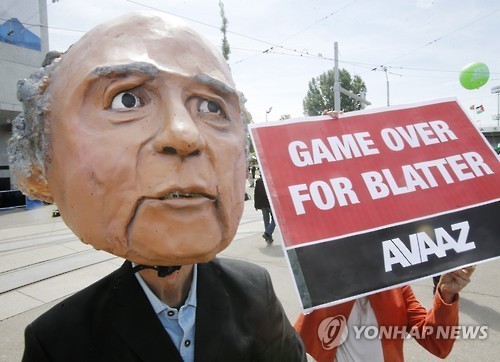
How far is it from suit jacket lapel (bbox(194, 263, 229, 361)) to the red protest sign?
0.28 metres

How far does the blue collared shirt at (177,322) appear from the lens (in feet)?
3.59

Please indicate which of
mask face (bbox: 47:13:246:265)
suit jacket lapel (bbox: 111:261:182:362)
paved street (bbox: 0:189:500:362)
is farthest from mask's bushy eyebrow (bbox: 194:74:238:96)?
paved street (bbox: 0:189:500:362)

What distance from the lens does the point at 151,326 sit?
1.04 metres

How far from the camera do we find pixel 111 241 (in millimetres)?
874

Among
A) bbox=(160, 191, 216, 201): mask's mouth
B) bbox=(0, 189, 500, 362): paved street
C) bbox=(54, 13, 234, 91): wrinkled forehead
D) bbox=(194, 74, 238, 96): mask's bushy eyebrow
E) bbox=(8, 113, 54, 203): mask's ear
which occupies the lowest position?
bbox=(0, 189, 500, 362): paved street

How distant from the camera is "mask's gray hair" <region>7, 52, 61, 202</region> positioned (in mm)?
979

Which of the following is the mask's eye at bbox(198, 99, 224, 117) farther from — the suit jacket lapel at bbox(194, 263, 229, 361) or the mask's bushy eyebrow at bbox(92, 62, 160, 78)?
the suit jacket lapel at bbox(194, 263, 229, 361)

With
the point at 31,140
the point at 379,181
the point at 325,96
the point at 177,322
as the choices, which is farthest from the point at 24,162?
the point at 325,96

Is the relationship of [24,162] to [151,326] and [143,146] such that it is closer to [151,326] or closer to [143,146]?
[143,146]

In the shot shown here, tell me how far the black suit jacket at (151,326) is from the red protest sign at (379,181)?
0.20m

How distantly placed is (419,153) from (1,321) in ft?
13.1

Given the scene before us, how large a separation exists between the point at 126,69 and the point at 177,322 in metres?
0.77


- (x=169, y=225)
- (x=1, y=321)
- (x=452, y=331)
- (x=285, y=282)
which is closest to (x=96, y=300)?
(x=169, y=225)

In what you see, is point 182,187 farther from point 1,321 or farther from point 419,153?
point 1,321
